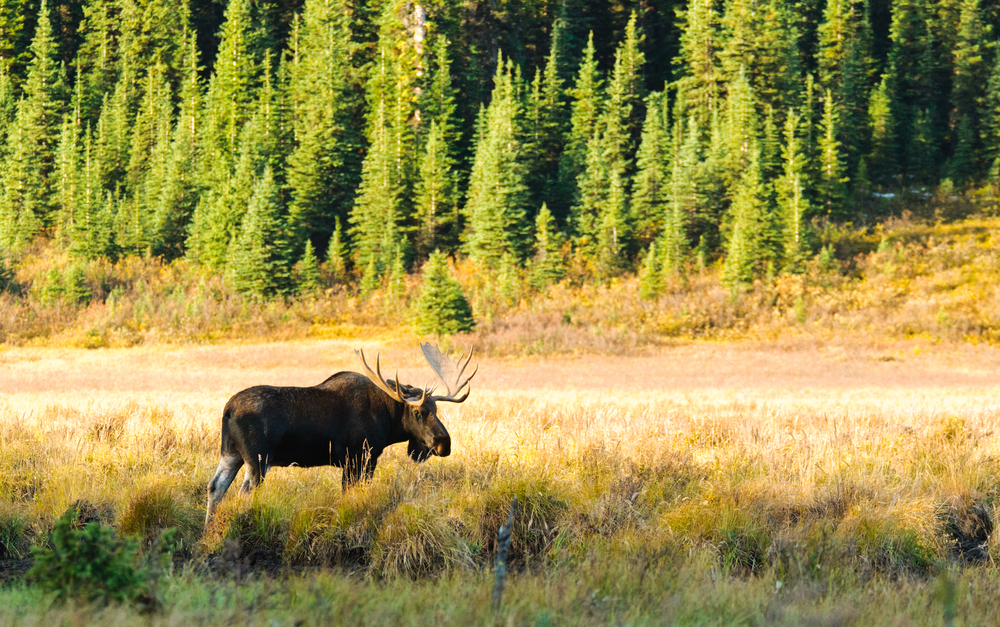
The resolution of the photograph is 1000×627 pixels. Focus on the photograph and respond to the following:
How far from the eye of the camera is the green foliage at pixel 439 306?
36062 mm

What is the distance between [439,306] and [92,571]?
31405 mm

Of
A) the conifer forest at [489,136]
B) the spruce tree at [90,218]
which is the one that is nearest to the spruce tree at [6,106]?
the conifer forest at [489,136]

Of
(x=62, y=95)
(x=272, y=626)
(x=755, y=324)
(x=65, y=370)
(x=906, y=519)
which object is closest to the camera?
(x=272, y=626)

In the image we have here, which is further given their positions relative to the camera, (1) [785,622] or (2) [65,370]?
(2) [65,370]

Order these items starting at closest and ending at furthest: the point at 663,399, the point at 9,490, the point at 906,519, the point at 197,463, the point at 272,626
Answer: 1. the point at 272,626
2. the point at 906,519
3. the point at 9,490
4. the point at 197,463
5. the point at 663,399

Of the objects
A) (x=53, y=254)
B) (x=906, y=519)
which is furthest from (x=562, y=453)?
(x=53, y=254)

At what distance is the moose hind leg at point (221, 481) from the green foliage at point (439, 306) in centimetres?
2844

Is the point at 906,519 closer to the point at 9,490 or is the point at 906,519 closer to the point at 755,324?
the point at 9,490

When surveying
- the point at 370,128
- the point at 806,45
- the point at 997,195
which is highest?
the point at 806,45

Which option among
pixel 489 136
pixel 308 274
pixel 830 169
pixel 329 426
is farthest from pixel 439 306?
pixel 329 426

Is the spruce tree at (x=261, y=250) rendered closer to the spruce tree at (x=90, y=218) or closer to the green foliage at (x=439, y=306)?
the spruce tree at (x=90, y=218)

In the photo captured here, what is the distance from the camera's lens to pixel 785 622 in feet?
15.5

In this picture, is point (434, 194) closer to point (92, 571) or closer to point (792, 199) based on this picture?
point (792, 199)

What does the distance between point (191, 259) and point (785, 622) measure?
45.8m
